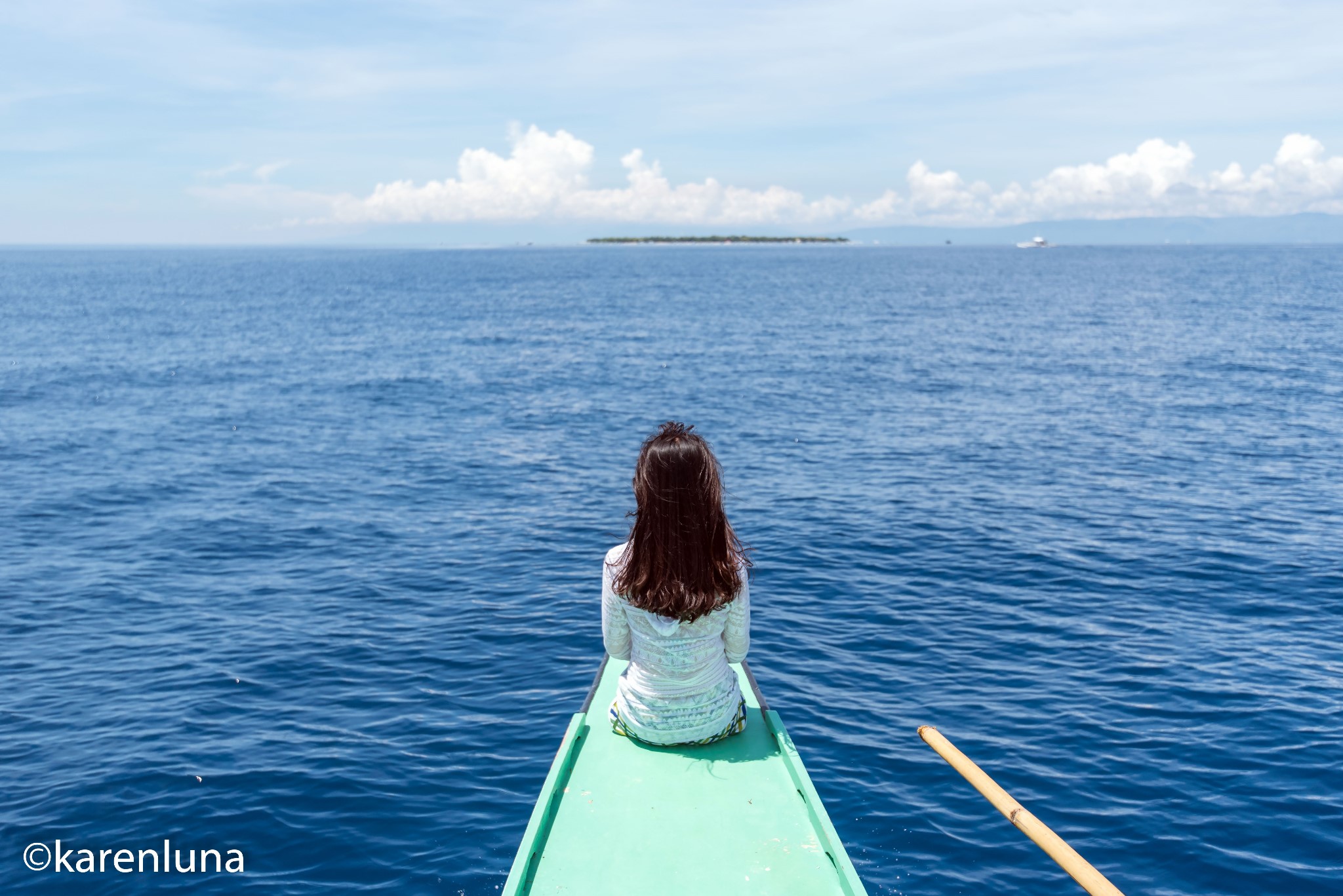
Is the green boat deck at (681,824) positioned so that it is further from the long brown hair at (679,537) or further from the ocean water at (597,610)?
the long brown hair at (679,537)

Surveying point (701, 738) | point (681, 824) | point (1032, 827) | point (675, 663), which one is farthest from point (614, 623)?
point (1032, 827)

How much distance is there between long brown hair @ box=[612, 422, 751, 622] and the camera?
634 centimetres

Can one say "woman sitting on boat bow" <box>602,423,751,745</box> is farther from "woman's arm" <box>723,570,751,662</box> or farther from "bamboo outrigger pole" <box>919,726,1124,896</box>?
"bamboo outrigger pole" <box>919,726,1124,896</box>

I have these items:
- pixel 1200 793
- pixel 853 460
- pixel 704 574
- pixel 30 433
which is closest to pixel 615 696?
pixel 704 574

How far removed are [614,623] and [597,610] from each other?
11594mm

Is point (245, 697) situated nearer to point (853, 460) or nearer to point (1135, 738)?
point (1135, 738)

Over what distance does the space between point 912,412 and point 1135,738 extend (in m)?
25.0

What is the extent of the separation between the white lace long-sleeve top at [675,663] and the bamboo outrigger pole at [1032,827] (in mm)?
1559

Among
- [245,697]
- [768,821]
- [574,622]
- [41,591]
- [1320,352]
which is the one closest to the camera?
[768,821]

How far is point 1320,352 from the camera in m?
52.8

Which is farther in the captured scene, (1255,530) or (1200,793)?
(1255,530)

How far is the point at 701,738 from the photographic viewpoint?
734 centimetres

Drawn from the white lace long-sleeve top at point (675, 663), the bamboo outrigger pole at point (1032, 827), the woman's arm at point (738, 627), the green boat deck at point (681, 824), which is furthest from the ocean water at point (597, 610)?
the bamboo outrigger pole at point (1032, 827)

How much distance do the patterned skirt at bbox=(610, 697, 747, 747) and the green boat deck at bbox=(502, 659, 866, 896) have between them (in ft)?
0.13
